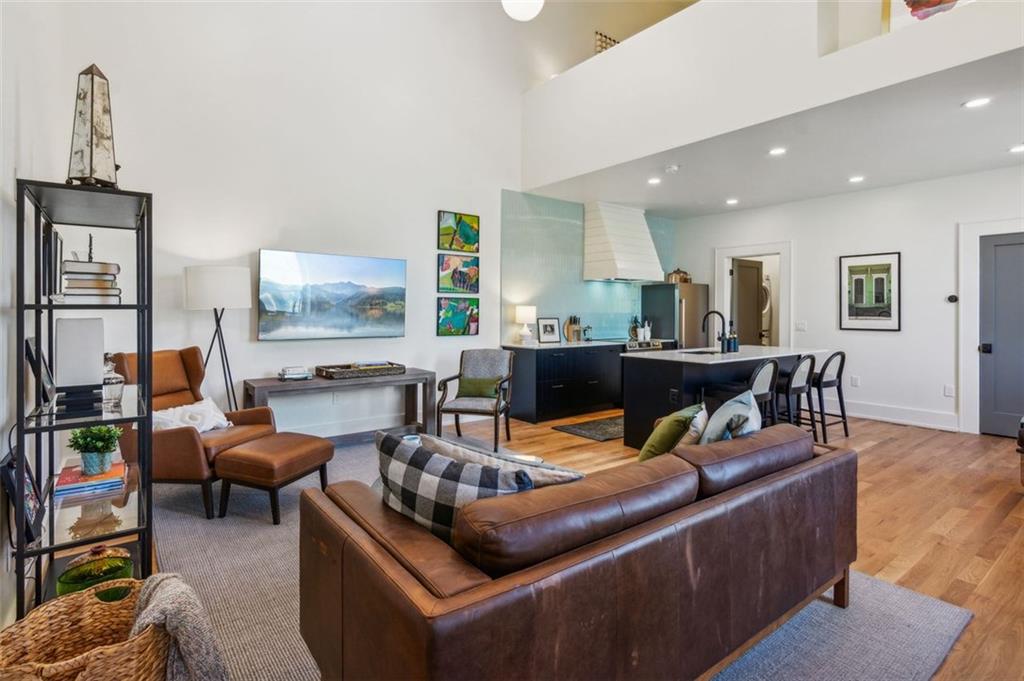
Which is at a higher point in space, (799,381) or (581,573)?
(799,381)

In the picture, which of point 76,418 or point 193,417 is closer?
point 76,418

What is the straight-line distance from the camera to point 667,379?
450cm

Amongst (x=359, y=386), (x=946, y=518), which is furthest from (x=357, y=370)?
(x=946, y=518)

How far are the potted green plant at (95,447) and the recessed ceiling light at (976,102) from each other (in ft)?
18.1

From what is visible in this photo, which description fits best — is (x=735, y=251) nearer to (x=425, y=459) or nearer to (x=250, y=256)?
(x=250, y=256)

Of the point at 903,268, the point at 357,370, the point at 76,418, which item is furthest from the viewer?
the point at 903,268

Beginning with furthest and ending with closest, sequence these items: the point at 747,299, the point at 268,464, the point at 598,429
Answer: the point at 747,299
the point at 598,429
the point at 268,464

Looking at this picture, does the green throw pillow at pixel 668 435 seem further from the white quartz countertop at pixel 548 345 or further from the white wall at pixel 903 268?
the white wall at pixel 903 268

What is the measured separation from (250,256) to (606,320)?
461 cm

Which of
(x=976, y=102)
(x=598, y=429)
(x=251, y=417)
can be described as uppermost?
(x=976, y=102)

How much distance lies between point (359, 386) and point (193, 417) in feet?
4.52

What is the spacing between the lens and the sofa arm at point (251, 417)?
370cm

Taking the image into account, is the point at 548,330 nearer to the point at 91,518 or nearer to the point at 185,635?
the point at 91,518

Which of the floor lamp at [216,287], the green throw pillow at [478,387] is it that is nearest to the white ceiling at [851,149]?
the green throw pillow at [478,387]
